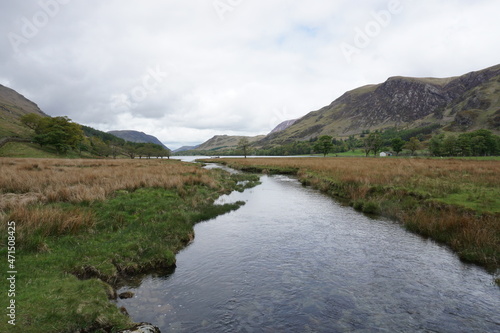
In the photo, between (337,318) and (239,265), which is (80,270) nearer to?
(239,265)

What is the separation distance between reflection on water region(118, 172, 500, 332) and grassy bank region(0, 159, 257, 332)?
Result: 107 cm

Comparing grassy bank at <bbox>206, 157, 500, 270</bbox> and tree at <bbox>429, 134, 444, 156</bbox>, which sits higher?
tree at <bbox>429, 134, 444, 156</bbox>

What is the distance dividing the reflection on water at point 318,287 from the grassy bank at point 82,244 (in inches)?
42.3

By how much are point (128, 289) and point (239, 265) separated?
4421 millimetres

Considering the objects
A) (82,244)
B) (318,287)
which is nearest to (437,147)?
(318,287)

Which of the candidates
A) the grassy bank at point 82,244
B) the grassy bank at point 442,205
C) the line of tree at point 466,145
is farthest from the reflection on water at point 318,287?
the line of tree at point 466,145

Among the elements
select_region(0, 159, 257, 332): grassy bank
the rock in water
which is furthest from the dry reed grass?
the rock in water

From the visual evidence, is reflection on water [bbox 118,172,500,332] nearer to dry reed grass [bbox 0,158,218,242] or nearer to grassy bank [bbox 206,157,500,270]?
grassy bank [bbox 206,157,500,270]

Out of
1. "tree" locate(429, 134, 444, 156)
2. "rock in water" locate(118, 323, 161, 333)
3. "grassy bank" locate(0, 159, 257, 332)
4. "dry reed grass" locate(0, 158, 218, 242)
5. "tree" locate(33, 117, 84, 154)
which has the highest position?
"tree" locate(33, 117, 84, 154)

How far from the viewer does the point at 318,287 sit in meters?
8.99

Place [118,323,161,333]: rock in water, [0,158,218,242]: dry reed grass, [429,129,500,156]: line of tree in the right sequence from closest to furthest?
[118,323,161,333]: rock in water → [0,158,218,242]: dry reed grass → [429,129,500,156]: line of tree

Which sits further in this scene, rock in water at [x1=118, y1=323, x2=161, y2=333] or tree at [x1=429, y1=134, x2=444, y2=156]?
tree at [x1=429, y1=134, x2=444, y2=156]

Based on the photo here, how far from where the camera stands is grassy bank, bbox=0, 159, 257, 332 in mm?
6391

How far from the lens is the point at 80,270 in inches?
343
